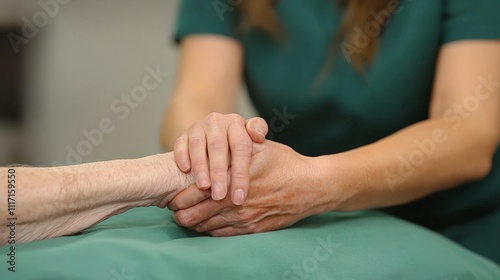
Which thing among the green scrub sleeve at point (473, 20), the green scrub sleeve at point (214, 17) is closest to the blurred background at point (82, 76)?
the green scrub sleeve at point (214, 17)

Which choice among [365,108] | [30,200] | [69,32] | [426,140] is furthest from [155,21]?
[30,200]

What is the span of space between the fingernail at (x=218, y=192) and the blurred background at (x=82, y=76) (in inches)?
52.7

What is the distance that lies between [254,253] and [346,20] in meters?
0.45

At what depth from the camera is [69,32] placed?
2.06m

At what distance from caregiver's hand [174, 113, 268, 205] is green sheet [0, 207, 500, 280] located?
2.2 inches

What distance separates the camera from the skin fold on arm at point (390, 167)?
0.70 meters

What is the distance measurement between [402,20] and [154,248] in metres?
0.51

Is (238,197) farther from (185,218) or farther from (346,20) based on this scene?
(346,20)

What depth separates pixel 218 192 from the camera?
665 mm

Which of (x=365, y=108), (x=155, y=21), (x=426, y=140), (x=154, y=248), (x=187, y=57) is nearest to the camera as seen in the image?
(x=154, y=248)

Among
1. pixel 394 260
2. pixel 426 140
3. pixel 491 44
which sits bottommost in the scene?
pixel 394 260

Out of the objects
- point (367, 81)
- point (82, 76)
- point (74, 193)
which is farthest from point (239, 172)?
point (82, 76)

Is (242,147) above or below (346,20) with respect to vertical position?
below

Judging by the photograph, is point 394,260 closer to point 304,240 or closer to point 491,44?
point 304,240
